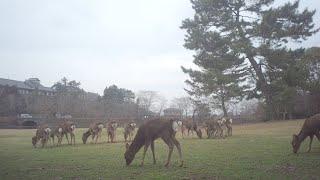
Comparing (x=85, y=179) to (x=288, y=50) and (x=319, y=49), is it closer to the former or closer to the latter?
(x=288, y=50)

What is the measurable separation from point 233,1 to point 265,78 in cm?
1065

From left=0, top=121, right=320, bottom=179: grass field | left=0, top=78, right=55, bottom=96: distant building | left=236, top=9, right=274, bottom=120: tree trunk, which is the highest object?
left=0, top=78, right=55, bottom=96: distant building

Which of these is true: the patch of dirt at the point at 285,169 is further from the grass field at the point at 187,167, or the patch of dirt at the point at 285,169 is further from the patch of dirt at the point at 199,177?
the patch of dirt at the point at 199,177

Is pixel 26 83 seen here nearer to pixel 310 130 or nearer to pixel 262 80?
pixel 262 80

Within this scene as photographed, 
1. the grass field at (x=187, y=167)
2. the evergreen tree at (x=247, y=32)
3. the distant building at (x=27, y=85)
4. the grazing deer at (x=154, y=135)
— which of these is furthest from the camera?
the distant building at (x=27, y=85)

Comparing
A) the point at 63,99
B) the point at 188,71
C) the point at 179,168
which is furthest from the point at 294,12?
the point at 63,99

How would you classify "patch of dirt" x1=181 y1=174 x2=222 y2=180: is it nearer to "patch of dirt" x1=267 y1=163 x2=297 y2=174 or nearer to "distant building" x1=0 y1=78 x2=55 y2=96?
"patch of dirt" x1=267 y1=163 x2=297 y2=174

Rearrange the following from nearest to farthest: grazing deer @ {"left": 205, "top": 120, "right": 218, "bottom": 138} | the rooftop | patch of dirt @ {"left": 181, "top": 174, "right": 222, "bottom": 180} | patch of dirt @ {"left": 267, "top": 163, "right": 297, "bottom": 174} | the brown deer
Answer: patch of dirt @ {"left": 181, "top": 174, "right": 222, "bottom": 180}, patch of dirt @ {"left": 267, "top": 163, "right": 297, "bottom": 174}, the brown deer, grazing deer @ {"left": 205, "top": 120, "right": 218, "bottom": 138}, the rooftop

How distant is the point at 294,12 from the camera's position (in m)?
52.6

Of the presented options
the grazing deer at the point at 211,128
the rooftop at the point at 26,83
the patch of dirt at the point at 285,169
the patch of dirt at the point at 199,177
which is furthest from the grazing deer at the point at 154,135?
the rooftop at the point at 26,83

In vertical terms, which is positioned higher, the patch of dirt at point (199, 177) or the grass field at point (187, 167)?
the grass field at point (187, 167)

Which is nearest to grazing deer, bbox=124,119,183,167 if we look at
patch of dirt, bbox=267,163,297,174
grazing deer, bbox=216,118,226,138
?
patch of dirt, bbox=267,163,297,174

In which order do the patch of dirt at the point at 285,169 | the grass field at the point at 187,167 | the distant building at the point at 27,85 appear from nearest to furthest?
1. the grass field at the point at 187,167
2. the patch of dirt at the point at 285,169
3. the distant building at the point at 27,85

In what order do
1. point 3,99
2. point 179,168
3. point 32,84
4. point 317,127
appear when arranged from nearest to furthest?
point 179,168, point 317,127, point 3,99, point 32,84
